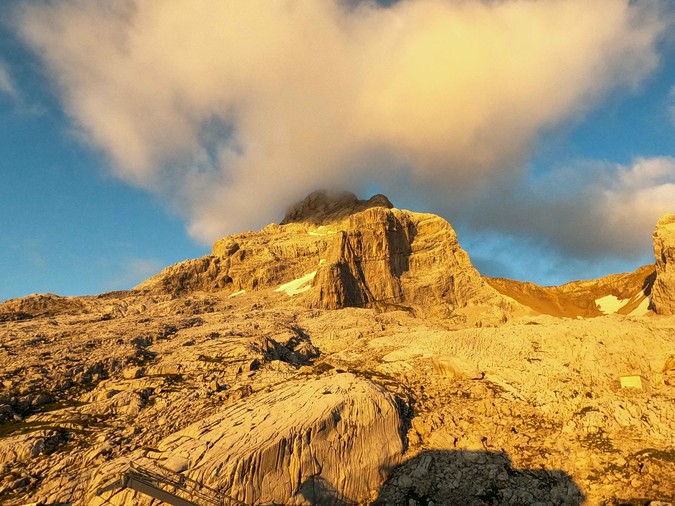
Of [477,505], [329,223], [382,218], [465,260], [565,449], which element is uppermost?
[329,223]

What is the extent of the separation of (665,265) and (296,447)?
404ft

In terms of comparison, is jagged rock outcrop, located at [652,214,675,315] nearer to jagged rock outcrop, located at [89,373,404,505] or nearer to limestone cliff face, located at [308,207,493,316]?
limestone cliff face, located at [308,207,493,316]

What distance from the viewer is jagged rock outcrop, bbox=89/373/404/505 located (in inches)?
1264

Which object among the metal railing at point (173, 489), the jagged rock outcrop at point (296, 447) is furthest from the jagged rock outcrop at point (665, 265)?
the metal railing at point (173, 489)

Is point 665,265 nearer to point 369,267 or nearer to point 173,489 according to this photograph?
point 369,267

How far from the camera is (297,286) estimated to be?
13575 cm

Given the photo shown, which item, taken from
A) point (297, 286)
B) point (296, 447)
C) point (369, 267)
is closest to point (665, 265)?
point (369, 267)

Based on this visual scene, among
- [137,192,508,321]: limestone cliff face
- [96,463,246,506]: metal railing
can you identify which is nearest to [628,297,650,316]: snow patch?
[137,192,508,321]: limestone cliff face

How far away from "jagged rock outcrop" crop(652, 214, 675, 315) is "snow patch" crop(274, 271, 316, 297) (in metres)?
91.4

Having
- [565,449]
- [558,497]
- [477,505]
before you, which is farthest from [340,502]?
[565,449]

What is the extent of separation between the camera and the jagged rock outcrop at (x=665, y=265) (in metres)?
117

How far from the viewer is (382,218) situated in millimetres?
146875

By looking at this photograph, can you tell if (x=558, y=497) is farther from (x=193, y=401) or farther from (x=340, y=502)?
(x=193, y=401)

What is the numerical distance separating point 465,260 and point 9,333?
121 metres
